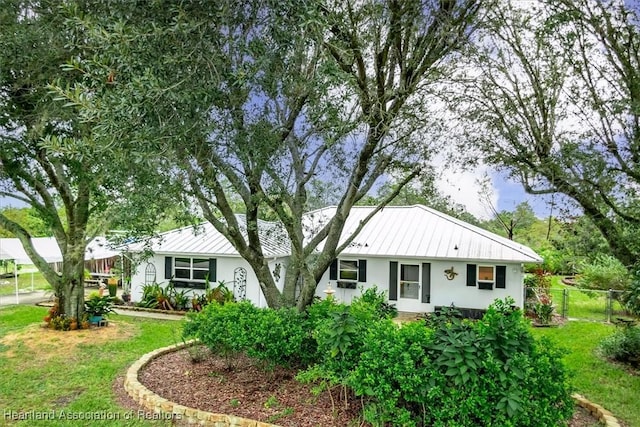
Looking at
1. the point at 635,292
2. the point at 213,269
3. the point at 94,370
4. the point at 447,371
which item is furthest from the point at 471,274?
the point at 94,370

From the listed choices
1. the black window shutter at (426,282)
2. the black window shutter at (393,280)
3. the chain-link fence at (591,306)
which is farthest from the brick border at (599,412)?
the black window shutter at (393,280)

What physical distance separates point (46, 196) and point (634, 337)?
13.5 meters

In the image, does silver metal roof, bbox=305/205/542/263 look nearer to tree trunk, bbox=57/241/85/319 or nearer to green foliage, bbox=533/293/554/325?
green foliage, bbox=533/293/554/325

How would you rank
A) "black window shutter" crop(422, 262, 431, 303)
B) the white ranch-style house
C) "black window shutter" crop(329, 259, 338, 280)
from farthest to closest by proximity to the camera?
"black window shutter" crop(329, 259, 338, 280)
"black window shutter" crop(422, 262, 431, 303)
the white ranch-style house

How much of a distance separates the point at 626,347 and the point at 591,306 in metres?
9.63

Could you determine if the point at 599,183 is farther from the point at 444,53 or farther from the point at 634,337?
the point at 444,53

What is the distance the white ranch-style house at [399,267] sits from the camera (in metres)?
14.9

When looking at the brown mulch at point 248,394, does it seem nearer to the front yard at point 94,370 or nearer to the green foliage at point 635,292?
the front yard at point 94,370

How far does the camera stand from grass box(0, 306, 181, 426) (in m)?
5.77

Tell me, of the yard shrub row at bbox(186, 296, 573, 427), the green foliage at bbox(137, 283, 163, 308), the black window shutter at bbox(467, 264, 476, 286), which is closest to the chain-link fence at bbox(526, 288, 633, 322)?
the black window shutter at bbox(467, 264, 476, 286)

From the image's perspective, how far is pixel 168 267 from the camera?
16016 mm

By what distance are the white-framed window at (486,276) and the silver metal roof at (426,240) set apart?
0.63m

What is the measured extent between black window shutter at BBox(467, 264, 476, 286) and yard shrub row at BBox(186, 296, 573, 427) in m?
10.0

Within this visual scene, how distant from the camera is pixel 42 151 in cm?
858
